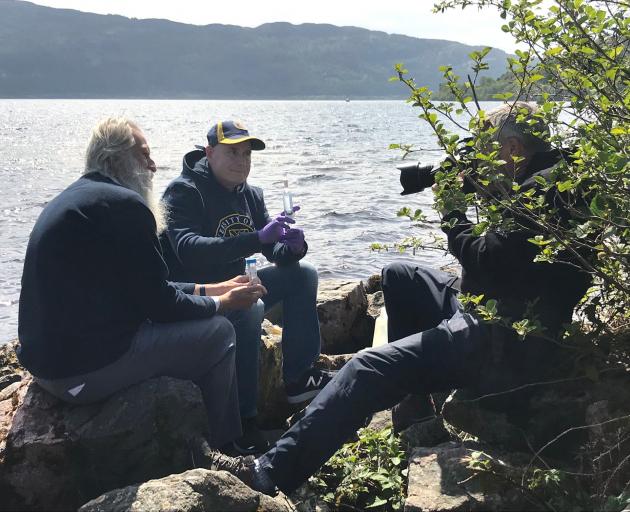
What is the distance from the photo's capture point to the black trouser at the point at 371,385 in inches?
130

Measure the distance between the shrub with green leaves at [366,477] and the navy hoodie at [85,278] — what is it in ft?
4.16

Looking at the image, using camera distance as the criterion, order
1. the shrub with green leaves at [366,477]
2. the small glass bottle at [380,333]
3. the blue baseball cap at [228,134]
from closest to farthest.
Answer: the shrub with green leaves at [366,477] < the blue baseball cap at [228,134] < the small glass bottle at [380,333]

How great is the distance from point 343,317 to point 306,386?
71.8 inches

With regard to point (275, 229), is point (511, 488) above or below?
below

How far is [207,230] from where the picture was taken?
14.8 feet

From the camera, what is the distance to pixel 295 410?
4746 millimetres

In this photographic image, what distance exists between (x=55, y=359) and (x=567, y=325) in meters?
2.37

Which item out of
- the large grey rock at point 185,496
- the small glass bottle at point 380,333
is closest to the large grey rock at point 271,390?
the small glass bottle at point 380,333

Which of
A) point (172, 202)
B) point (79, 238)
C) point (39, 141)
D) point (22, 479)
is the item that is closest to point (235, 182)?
point (172, 202)

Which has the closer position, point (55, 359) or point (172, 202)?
point (55, 359)

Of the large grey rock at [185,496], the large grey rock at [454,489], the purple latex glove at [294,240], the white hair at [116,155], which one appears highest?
the white hair at [116,155]

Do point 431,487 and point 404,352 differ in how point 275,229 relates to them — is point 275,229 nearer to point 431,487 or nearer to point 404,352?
point 404,352

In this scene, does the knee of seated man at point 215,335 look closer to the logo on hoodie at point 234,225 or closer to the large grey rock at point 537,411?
the logo on hoodie at point 234,225

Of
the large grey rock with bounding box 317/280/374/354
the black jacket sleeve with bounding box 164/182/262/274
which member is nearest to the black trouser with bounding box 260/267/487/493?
the black jacket sleeve with bounding box 164/182/262/274
